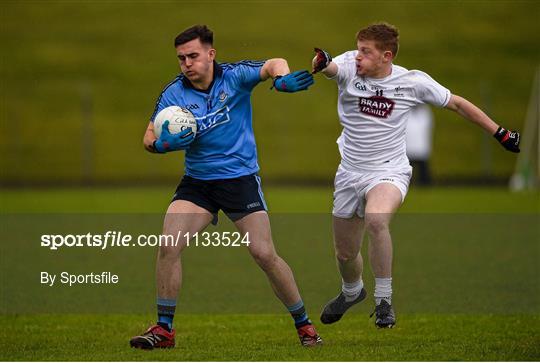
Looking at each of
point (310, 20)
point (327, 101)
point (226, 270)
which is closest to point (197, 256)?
point (226, 270)

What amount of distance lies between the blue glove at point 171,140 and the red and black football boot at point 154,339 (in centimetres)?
128

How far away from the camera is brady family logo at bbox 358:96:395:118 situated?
862cm

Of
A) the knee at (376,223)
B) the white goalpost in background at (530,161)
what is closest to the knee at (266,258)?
the knee at (376,223)

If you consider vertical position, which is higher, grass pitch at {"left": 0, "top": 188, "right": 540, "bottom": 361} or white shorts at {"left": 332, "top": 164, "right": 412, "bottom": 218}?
white shorts at {"left": 332, "top": 164, "right": 412, "bottom": 218}

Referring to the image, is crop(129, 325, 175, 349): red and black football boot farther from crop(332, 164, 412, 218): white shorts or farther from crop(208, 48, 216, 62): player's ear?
crop(208, 48, 216, 62): player's ear

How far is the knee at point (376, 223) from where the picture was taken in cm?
813

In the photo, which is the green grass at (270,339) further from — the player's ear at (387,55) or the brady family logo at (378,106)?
the player's ear at (387,55)

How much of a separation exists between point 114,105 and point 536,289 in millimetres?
25930

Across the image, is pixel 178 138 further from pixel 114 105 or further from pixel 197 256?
pixel 114 105

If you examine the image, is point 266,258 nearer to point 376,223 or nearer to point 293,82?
point 376,223

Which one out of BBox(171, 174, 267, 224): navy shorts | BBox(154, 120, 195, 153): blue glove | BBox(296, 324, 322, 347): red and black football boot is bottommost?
BBox(296, 324, 322, 347): red and black football boot

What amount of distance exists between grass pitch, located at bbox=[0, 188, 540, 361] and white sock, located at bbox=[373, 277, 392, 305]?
1.13 feet

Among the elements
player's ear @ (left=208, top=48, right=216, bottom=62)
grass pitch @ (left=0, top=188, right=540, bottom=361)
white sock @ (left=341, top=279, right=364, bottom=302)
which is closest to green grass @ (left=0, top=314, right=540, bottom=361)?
grass pitch @ (left=0, top=188, right=540, bottom=361)

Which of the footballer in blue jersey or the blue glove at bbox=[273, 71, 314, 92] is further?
the footballer in blue jersey
